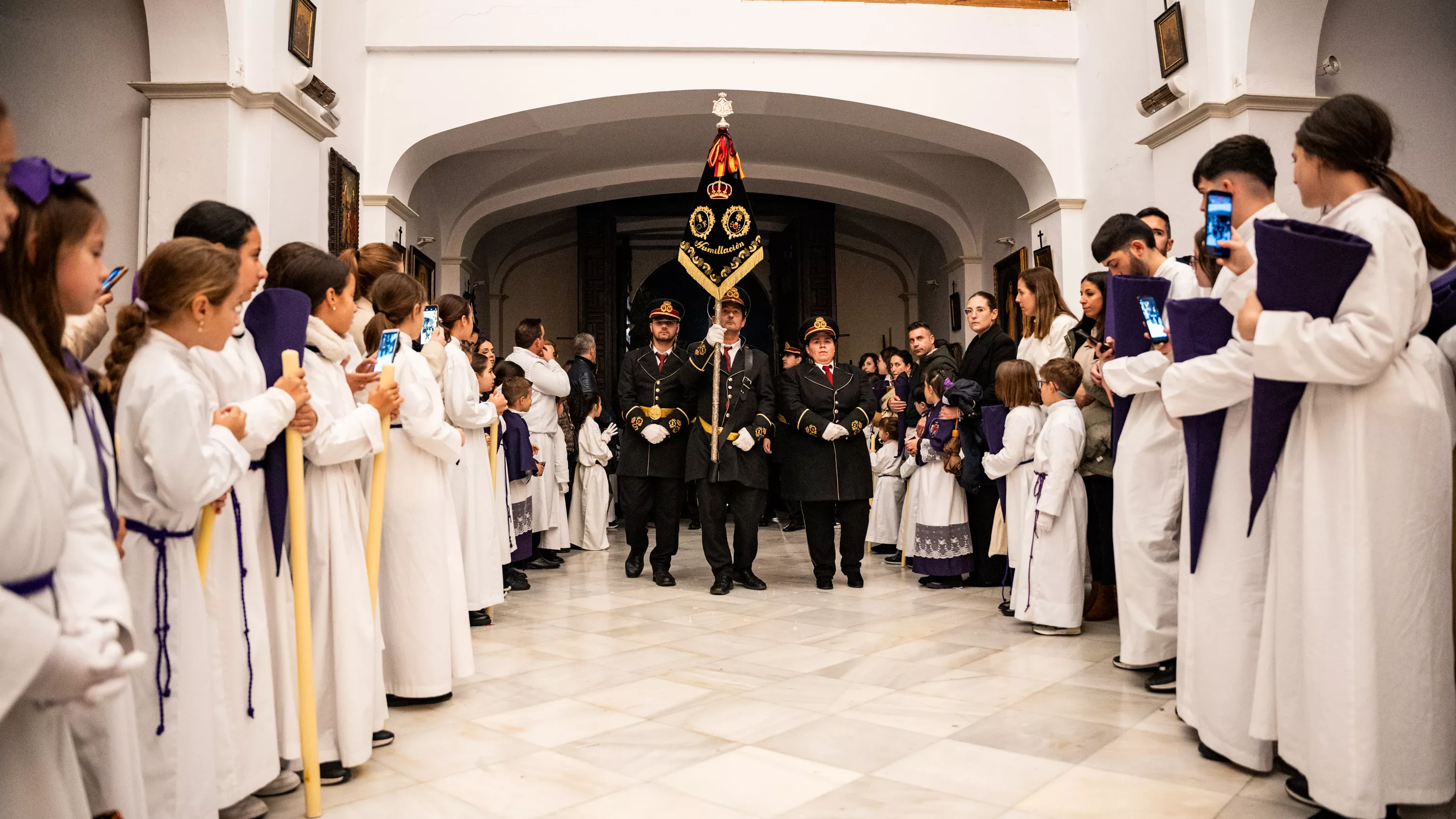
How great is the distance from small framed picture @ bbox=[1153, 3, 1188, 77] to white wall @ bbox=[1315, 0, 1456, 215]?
1015 millimetres

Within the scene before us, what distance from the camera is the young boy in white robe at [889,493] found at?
7605 millimetres

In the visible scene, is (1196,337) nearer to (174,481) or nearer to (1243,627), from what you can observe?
(1243,627)

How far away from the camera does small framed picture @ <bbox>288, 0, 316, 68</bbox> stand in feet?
20.3

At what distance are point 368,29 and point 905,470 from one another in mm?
5593

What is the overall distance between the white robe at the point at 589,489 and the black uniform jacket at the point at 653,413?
6.35 feet

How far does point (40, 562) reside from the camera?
1428 mm

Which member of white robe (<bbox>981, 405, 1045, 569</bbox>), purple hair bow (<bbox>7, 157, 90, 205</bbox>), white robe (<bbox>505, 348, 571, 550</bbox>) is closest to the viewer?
purple hair bow (<bbox>7, 157, 90, 205</bbox>)

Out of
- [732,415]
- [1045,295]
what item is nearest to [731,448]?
[732,415]

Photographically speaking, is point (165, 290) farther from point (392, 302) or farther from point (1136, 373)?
point (1136, 373)

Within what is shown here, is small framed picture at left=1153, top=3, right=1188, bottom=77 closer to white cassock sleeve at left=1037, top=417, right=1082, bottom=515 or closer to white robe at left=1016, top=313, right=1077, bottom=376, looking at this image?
white robe at left=1016, top=313, right=1077, bottom=376

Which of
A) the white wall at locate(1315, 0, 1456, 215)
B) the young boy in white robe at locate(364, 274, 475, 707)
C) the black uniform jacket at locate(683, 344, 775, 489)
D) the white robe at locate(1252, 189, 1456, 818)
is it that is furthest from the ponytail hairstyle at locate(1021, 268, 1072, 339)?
the young boy in white robe at locate(364, 274, 475, 707)

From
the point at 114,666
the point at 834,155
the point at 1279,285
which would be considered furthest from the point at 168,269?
the point at 834,155

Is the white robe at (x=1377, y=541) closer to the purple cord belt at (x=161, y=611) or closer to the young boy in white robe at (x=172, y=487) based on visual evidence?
the young boy in white robe at (x=172, y=487)

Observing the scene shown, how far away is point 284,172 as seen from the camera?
6180 millimetres
